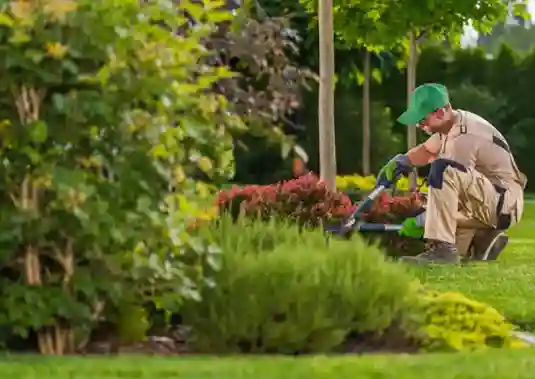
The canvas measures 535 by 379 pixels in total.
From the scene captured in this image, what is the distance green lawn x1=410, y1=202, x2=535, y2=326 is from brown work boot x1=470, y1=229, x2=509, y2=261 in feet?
0.37

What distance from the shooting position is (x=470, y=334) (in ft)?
17.4

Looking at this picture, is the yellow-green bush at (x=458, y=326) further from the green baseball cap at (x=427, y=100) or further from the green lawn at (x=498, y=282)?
the green baseball cap at (x=427, y=100)

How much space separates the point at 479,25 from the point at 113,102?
41.2ft

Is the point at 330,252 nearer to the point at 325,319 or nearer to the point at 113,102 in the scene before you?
the point at 325,319

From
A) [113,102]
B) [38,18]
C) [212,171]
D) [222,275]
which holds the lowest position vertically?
[222,275]

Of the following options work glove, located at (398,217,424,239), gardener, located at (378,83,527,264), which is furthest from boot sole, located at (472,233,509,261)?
work glove, located at (398,217,424,239)

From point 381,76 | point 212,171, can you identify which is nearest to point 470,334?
point 212,171

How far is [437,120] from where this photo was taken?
877 centimetres

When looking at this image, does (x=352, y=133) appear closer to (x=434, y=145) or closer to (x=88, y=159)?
(x=434, y=145)

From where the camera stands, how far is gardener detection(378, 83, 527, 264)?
864 cm

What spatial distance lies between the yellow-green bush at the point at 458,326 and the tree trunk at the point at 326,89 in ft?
22.5

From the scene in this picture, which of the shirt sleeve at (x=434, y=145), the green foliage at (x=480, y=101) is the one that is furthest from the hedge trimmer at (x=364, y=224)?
the green foliage at (x=480, y=101)

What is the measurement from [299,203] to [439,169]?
1792mm

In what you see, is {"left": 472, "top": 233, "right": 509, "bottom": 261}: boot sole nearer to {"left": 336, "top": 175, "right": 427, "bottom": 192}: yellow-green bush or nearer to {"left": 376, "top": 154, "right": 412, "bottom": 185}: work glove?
{"left": 376, "top": 154, "right": 412, "bottom": 185}: work glove
